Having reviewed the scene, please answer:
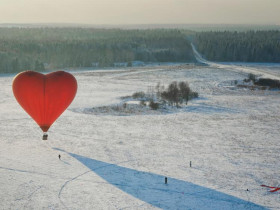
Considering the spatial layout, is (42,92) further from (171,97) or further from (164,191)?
(171,97)

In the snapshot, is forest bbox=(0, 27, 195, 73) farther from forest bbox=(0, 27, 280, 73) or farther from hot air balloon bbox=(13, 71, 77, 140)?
hot air balloon bbox=(13, 71, 77, 140)

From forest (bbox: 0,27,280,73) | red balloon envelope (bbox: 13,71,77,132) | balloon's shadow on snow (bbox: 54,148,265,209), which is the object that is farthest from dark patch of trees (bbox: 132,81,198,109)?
forest (bbox: 0,27,280,73)

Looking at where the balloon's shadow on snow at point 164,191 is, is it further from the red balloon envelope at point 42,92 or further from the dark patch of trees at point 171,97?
the dark patch of trees at point 171,97

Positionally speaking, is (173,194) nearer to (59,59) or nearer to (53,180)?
(53,180)

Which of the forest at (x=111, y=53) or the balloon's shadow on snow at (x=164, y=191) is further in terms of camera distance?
the forest at (x=111, y=53)

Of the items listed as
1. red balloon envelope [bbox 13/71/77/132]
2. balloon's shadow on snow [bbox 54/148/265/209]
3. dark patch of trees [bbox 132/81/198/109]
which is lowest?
balloon's shadow on snow [bbox 54/148/265/209]

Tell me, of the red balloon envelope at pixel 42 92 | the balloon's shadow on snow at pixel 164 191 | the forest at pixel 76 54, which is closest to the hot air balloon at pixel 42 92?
the red balloon envelope at pixel 42 92
